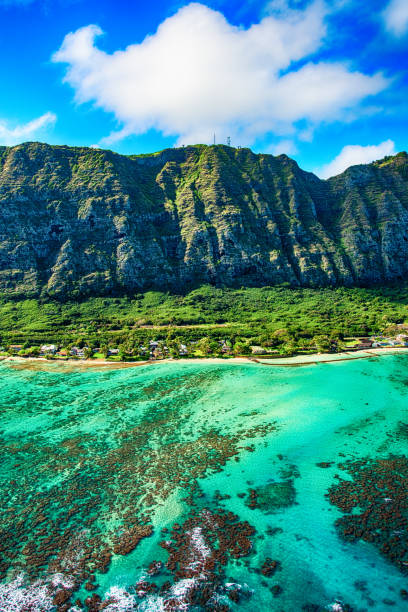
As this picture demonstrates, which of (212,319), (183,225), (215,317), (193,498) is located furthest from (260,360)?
(183,225)

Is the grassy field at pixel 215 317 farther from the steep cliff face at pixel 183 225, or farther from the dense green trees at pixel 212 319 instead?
the steep cliff face at pixel 183 225

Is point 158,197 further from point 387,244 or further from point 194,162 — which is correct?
point 387,244

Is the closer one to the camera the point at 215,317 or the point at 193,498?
the point at 193,498

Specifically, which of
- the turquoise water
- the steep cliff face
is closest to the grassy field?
the steep cliff face

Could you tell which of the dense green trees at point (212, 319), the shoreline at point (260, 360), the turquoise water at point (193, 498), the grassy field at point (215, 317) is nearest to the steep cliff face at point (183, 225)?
the grassy field at point (215, 317)

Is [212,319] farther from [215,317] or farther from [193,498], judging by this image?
[193,498]
